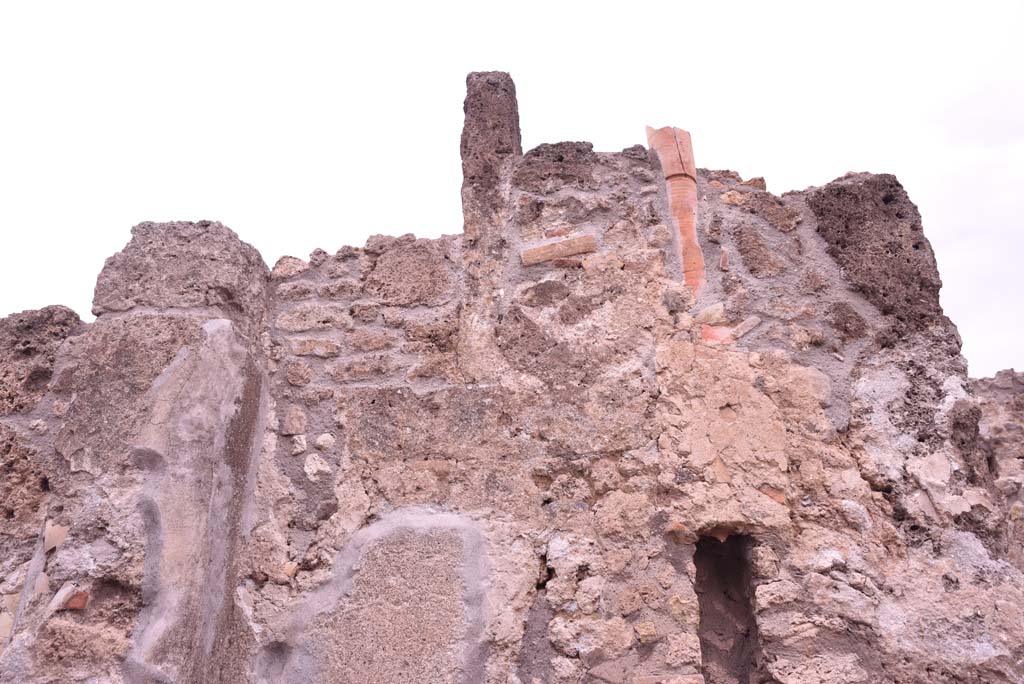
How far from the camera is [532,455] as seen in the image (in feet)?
8.02

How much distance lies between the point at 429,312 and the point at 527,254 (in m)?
0.38

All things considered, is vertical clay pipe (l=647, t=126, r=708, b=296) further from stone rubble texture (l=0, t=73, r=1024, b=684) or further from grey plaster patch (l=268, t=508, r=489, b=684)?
grey plaster patch (l=268, t=508, r=489, b=684)

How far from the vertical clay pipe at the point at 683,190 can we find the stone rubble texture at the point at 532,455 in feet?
0.04

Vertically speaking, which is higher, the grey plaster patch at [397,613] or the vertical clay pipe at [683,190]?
the vertical clay pipe at [683,190]

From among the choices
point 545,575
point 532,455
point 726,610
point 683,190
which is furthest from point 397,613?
point 683,190

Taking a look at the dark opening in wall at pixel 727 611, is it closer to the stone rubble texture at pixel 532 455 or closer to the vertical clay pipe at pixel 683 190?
the stone rubble texture at pixel 532 455

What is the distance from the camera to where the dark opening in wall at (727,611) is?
2.20m

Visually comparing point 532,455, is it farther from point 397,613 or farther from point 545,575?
point 397,613

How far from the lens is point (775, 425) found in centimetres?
235

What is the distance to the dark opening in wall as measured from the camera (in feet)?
7.22

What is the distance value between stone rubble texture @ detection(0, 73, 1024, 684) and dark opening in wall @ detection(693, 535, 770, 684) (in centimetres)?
1

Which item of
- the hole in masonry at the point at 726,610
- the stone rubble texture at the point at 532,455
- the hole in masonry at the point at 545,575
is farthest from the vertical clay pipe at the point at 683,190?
the hole in masonry at the point at 545,575

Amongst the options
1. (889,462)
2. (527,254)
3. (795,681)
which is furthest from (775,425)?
(527,254)

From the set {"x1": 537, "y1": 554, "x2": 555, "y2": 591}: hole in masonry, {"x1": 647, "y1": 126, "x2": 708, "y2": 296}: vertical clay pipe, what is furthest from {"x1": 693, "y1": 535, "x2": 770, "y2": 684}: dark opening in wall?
{"x1": 647, "y1": 126, "x2": 708, "y2": 296}: vertical clay pipe
